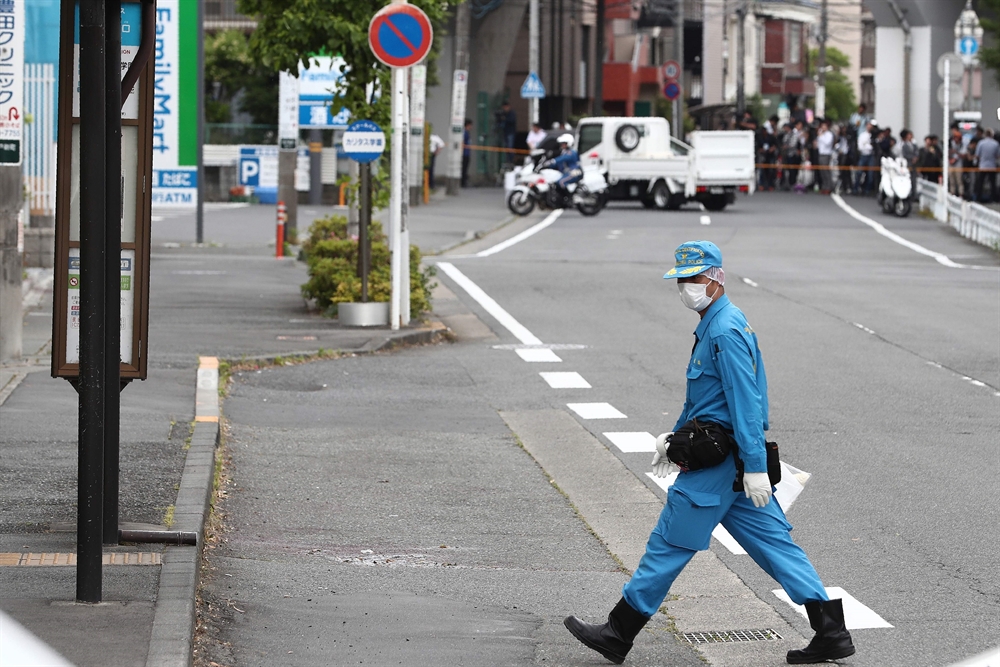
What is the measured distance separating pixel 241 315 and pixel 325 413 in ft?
19.1

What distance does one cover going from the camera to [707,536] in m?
6.07

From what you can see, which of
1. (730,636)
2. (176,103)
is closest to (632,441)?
(730,636)

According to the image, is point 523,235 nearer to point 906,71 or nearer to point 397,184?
point 397,184

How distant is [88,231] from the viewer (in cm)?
610

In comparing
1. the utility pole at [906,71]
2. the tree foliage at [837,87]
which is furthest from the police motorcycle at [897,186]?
the tree foliage at [837,87]

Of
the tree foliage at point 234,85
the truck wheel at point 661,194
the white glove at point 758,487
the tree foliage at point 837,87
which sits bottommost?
the white glove at point 758,487

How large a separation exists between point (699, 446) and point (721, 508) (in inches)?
9.9

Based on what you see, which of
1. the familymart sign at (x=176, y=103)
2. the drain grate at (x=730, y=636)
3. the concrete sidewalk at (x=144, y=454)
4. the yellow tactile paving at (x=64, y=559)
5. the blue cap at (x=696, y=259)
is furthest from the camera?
the familymart sign at (x=176, y=103)

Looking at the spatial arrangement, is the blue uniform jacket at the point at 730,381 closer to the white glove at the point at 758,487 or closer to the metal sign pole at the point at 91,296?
the white glove at the point at 758,487

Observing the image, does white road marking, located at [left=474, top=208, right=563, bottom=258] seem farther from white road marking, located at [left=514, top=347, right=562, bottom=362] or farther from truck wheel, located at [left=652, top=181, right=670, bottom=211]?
white road marking, located at [left=514, top=347, right=562, bottom=362]

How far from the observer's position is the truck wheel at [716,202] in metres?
37.8

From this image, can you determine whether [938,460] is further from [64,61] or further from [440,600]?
[64,61]

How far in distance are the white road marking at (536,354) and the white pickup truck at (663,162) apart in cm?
2207

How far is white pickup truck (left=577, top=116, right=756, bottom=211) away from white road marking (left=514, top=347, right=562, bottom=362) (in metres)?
22.1
